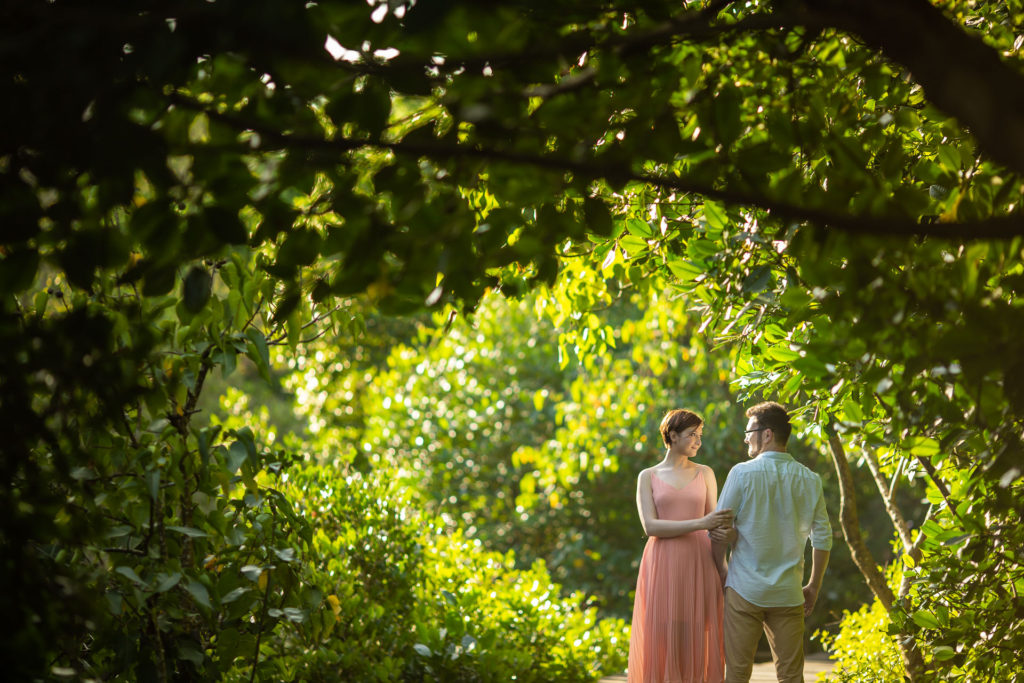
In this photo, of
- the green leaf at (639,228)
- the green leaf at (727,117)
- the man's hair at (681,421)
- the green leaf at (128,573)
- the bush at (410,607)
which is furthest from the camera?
the man's hair at (681,421)

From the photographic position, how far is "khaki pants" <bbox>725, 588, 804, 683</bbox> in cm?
484

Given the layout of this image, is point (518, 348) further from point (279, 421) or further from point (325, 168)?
point (279, 421)

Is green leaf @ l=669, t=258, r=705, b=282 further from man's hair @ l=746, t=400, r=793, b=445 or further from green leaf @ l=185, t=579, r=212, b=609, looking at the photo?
green leaf @ l=185, t=579, r=212, b=609

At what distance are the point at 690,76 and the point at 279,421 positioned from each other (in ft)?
67.8

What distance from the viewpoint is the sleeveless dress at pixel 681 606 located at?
5.34 metres

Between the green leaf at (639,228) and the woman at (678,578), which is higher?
the green leaf at (639,228)

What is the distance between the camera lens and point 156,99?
1573 mm

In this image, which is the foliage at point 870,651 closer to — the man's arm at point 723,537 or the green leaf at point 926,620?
the man's arm at point 723,537

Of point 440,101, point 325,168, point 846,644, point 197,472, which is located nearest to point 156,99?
point 325,168

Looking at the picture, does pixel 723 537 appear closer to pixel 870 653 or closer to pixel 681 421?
pixel 681 421

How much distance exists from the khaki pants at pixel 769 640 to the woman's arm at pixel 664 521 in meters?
0.38

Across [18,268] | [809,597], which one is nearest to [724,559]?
[809,597]

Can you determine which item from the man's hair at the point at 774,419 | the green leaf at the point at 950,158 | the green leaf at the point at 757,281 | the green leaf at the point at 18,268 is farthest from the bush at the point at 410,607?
the green leaf at the point at 950,158

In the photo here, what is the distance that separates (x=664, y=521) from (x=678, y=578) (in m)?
0.32
